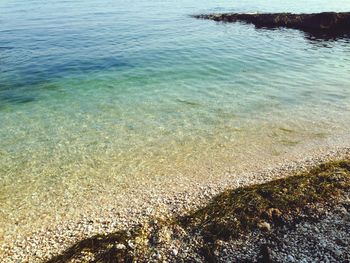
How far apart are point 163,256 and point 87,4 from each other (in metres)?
72.9

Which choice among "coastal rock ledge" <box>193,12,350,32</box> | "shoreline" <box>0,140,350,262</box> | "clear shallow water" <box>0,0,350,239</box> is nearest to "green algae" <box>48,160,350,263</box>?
"shoreline" <box>0,140,350,262</box>

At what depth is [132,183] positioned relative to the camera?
13.1 meters

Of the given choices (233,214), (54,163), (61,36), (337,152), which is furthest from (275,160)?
(61,36)

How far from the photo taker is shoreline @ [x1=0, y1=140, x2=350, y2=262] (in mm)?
9828

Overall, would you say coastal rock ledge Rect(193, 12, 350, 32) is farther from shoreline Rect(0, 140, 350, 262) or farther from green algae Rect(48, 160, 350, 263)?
green algae Rect(48, 160, 350, 263)

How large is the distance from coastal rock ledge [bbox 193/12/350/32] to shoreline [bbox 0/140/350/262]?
119ft

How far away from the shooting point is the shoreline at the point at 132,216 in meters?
9.83

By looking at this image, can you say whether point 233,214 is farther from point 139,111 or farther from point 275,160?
point 139,111

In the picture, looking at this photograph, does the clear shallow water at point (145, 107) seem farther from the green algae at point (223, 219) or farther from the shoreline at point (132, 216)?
the green algae at point (223, 219)

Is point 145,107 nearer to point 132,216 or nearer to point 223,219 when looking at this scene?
point 132,216

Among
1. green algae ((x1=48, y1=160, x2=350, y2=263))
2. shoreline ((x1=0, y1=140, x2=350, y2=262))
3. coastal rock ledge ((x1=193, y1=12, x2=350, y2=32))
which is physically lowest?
shoreline ((x1=0, y1=140, x2=350, y2=262))

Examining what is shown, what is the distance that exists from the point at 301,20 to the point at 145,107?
36892 millimetres

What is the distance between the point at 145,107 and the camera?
2006 cm

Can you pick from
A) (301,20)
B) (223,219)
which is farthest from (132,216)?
(301,20)
